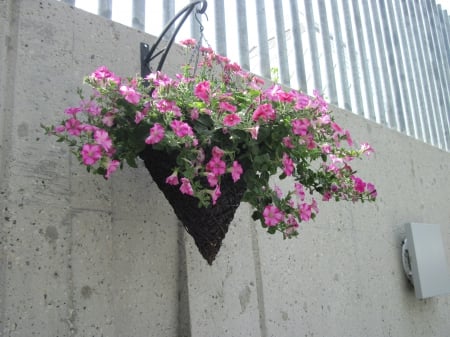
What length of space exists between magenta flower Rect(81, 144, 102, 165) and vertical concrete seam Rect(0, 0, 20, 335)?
281 mm

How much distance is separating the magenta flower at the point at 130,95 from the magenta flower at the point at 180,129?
10cm

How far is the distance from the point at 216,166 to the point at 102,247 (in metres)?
0.47

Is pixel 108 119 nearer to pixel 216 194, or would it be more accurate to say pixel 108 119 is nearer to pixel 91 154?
pixel 91 154

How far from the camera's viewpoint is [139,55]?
1.66 metres

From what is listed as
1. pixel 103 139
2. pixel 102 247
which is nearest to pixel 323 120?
pixel 103 139

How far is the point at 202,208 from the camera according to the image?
4.04 ft

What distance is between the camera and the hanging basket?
1.23 m

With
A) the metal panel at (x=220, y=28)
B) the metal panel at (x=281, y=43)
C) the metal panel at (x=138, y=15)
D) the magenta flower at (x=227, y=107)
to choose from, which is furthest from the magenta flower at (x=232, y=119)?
the metal panel at (x=281, y=43)

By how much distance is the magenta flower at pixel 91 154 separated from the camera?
1.09 m

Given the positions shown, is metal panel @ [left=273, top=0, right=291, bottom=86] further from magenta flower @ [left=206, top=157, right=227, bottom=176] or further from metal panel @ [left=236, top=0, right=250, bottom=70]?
magenta flower @ [left=206, top=157, right=227, bottom=176]

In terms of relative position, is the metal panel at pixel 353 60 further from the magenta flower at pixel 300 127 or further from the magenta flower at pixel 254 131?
→ the magenta flower at pixel 254 131

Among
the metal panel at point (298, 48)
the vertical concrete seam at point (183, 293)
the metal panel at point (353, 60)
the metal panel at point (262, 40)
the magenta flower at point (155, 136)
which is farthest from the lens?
the metal panel at point (353, 60)

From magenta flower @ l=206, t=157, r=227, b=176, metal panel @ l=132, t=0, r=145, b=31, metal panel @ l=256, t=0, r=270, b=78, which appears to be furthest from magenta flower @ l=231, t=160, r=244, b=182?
metal panel @ l=256, t=0, r=270, b=78

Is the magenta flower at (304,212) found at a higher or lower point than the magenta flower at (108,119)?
lower
